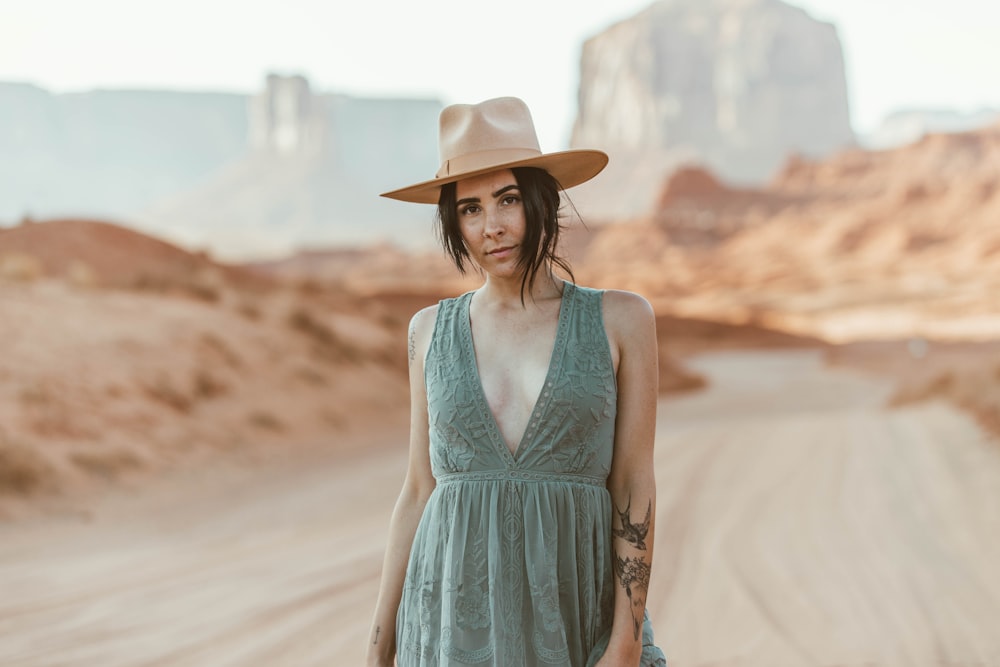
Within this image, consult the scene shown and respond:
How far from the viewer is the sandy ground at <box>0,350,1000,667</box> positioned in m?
4.40

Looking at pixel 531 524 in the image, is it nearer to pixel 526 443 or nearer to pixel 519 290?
pixel 526 443

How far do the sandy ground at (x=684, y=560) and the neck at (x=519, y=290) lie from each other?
8.62 ft

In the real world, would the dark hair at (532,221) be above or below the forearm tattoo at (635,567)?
above

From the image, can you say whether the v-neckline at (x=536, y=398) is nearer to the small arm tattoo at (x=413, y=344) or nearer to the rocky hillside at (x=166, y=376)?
the small arm tattoo at (x=413, y=344)

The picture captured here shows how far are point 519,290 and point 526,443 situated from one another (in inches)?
11.8

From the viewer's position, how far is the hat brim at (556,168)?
6.07 ft

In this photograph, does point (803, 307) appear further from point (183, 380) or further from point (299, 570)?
point (299, 570)

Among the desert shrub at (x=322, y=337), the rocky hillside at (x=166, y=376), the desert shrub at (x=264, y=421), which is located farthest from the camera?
the desert shrub at (x=322, y=337)

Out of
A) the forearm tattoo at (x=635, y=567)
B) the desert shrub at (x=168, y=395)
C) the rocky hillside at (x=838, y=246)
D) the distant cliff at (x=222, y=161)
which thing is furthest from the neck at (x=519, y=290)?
the distant cliff at (x=222, y=161)

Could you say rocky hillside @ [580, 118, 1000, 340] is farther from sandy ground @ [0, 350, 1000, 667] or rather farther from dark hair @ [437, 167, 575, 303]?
dark hair @ [437, 167, 575, 303]

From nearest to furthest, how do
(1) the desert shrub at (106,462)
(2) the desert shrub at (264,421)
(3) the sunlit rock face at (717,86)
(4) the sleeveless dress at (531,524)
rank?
(4) the sleeveless dress at (531,524), (1) the desert shrub at (106,462), (2) the desert shrub at (264,421), (3) the sunlit rock face at (717,86)

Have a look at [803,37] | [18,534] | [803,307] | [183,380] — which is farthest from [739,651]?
[803,37]

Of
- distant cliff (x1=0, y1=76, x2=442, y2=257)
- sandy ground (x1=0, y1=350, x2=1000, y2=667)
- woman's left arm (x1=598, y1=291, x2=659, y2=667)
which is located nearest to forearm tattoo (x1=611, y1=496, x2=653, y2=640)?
woman's left arm (x1=598, y1=291, x2=659, y2=667)

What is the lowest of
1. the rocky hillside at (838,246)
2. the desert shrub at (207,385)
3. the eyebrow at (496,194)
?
the rocky hillside at (838,246)
